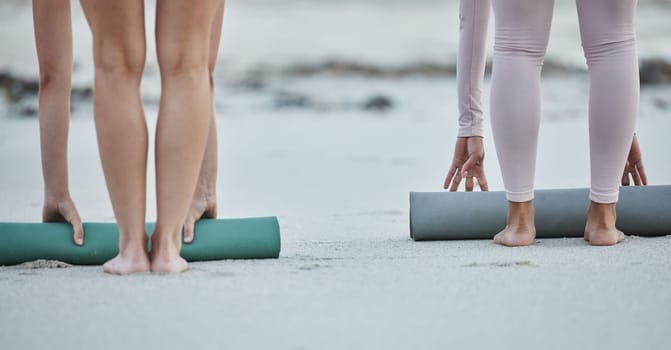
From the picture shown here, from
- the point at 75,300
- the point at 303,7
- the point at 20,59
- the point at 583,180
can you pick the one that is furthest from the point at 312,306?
the point at 303,7

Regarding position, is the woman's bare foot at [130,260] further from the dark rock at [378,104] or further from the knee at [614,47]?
the dark rock at [378,104]

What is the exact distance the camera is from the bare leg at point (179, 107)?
6.78 ft

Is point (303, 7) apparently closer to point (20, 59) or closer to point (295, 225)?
point (20, 59)

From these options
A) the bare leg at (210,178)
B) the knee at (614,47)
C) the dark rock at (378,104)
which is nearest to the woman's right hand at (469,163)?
the knee at (614,47)

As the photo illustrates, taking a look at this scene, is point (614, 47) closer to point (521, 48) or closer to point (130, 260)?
point (521, 48)

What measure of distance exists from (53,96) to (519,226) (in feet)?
4.28

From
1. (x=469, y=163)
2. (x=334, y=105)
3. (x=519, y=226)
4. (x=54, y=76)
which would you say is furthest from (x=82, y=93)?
(x=519, y=226)

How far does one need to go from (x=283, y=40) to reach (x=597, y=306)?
10.2 metres

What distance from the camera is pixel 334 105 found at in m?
10.2

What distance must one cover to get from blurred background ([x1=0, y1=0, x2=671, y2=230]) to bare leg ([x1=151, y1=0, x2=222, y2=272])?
1393 millimetres

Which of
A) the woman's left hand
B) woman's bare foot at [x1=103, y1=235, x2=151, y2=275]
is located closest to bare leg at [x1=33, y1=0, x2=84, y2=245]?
woman's bare foot at [x1=103, y1=235, x2=151, y2=275]

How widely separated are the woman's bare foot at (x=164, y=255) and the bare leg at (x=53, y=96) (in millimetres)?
426

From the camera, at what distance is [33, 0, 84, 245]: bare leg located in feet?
8.02

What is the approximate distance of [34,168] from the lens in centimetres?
572
